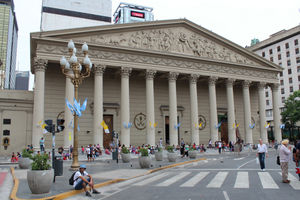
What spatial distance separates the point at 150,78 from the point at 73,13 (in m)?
75.2

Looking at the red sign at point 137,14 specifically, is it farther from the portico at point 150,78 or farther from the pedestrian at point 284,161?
the pedestrian at point 284,161

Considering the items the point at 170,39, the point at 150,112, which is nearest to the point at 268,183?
the point at 150,112

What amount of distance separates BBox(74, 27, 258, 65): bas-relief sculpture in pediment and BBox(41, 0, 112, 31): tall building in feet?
220

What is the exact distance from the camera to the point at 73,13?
10100 centimetres

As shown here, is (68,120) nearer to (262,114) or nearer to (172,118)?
(172,118)

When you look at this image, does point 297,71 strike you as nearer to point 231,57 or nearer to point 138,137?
point 231,57

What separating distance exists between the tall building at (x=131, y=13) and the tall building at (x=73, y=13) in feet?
84.3

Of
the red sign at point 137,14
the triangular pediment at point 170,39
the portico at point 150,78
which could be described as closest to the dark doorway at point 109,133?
the portico at point 150,78

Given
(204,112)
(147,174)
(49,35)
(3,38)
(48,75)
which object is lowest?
(147,174)

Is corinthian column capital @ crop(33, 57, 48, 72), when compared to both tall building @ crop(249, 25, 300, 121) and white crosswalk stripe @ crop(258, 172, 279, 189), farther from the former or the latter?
tall building @ crop(249, 25, 300, 121)

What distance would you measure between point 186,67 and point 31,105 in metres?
22.0

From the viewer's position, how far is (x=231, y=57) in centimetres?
4553

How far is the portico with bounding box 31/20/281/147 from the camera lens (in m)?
34.0

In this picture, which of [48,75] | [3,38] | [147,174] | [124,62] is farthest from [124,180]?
[3,38]
